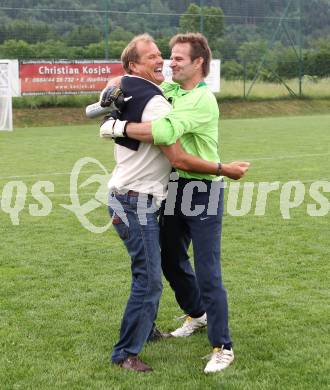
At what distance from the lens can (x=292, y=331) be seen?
5.50 metres

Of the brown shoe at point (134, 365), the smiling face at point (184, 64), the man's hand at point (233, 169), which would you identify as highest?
the smiling face at point (184, 64)

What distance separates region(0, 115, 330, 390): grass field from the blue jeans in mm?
283

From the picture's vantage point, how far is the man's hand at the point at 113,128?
14.5ft

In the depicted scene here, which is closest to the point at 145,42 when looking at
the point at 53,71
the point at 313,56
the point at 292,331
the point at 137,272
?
the point at 137,272

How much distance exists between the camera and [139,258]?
459 centimetres

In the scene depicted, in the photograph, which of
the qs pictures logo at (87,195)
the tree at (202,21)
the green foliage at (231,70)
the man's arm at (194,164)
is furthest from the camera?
the tree at (202,21)

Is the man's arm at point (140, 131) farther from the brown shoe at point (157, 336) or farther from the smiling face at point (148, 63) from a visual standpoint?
the brown shoe at point (157, 336)

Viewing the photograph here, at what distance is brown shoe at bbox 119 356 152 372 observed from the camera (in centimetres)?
473

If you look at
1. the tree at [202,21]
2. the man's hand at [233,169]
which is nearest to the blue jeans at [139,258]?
the man's hand at [233,169]

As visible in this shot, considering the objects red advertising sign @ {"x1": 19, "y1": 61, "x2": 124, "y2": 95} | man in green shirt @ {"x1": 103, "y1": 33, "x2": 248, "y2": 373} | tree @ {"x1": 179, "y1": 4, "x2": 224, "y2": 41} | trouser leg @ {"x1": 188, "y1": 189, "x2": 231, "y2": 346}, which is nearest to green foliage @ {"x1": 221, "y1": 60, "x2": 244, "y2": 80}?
tree @ {"x1": 179, "y1": 4, "x2": 224, "y2": 41}

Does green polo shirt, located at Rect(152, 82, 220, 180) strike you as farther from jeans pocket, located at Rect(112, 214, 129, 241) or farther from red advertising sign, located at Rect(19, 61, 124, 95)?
red advertising sign, located at Rect(19, 61, 124, 95)

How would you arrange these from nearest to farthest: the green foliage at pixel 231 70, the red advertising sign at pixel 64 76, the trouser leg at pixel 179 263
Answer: the trouser leg at pixel 179 263, the red advertising sign at pixel 64 76, the green foliage at pixel 231 70

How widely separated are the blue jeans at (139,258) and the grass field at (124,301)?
283 mm

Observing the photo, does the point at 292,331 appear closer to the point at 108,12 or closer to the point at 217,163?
the point at 217,163
